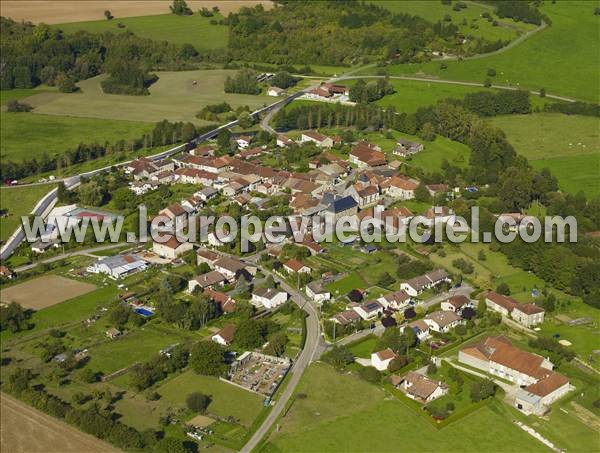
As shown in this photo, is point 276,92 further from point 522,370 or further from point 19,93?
point 522,370

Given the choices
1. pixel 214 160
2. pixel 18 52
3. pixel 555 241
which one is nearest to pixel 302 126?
pixel 214 160

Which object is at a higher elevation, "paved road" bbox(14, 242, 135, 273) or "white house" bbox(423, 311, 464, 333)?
"white house" bbox(423, 311, 464, 333)

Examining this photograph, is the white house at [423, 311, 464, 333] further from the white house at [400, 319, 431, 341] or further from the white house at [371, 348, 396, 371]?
the white house at [371, 348, 396, 371]

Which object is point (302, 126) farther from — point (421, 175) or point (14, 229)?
point (14, 229)

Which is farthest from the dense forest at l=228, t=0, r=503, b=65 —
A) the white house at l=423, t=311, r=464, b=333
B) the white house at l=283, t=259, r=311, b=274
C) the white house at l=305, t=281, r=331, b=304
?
the white house at l=423, t=311, r=464, b=333

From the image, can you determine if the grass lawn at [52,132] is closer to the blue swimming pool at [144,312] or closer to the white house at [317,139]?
the white house at [317,139]

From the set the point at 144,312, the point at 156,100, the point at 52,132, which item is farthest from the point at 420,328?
the point at 156,100

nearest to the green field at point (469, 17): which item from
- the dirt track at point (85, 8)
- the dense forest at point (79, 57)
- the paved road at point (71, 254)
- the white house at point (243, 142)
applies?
the dirt track at point (85, 8)
